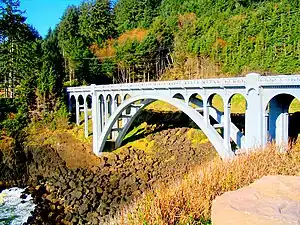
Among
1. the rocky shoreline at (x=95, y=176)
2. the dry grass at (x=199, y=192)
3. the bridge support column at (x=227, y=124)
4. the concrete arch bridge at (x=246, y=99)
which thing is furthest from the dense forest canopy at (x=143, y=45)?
the dry grass at (x=199, y=192)

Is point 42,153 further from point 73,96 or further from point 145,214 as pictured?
point 145,214

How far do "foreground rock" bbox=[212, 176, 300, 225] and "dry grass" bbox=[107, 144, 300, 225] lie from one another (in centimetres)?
164

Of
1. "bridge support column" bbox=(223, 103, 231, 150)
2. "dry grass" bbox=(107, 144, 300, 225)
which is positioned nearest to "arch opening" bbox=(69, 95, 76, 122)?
"bridge support column" bbox=(223, 103, 231, 150)

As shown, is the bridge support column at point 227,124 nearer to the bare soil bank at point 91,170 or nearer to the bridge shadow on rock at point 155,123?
the bare soil bank at point 91,170

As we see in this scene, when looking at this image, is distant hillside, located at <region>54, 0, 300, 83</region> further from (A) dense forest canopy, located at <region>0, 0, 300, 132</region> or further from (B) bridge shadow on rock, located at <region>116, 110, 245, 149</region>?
(B) bridge shadow on rock, located at <region>116, 110, 245, 149</region>

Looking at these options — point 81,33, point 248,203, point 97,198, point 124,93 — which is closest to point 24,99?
point 124,93

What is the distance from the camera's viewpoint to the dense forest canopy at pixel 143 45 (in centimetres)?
3622

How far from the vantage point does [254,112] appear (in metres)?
16.1

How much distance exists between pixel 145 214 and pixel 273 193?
2426 mm

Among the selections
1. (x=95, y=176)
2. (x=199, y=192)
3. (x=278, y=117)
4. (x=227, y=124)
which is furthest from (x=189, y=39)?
(x=199, y=192)

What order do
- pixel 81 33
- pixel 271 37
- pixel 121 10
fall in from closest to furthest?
pixel 271 37 → pixel 81 33 → pixel 121 10

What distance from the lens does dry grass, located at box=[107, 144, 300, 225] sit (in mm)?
6164

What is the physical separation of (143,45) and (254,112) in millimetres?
32918

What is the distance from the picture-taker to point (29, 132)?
34.2 m
